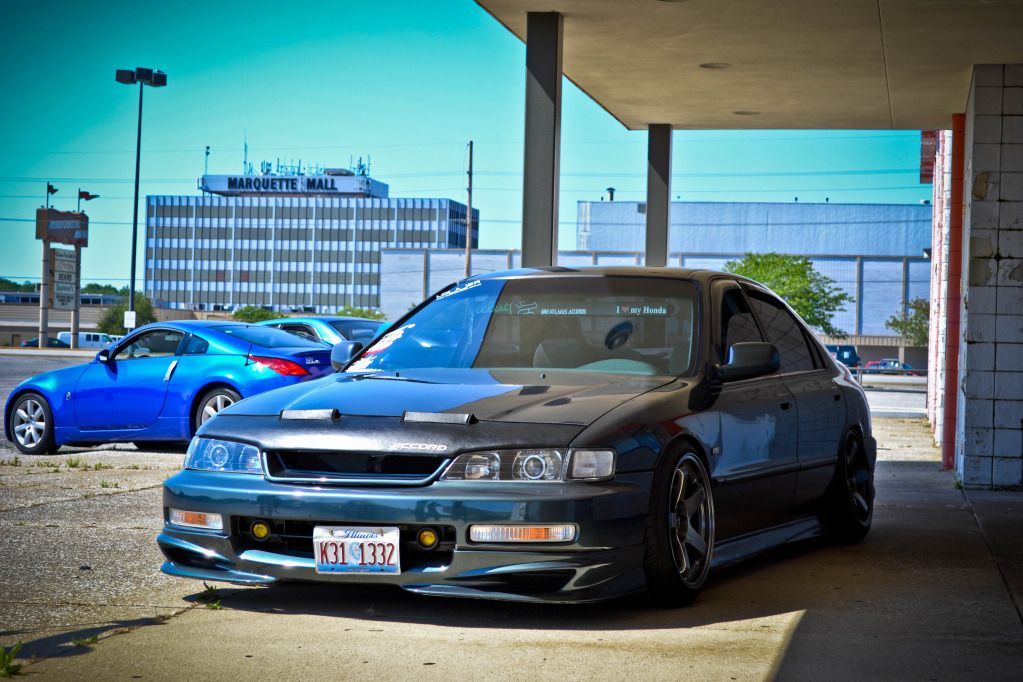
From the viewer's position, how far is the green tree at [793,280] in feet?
276

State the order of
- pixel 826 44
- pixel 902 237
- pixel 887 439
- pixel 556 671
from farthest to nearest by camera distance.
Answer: pixel 902 237 < pixel 887 439 < pixel 826 44 < pixel 556 671

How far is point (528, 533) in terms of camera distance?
512 centimetres

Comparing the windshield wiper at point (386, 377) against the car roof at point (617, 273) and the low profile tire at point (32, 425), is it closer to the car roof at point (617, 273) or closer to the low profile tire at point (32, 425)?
the car roof at point (617, 273)

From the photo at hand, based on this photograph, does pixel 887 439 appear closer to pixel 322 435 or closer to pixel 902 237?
pixel 322 435

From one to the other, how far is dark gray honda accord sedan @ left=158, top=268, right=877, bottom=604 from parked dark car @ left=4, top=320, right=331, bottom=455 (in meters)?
6.51

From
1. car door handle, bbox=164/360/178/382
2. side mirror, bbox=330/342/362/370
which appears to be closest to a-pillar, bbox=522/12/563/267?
car door handle, bbox=164/360/178/382

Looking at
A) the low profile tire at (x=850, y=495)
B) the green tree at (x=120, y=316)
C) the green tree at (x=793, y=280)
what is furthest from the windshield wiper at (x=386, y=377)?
the green tree at (x=120, y=316)

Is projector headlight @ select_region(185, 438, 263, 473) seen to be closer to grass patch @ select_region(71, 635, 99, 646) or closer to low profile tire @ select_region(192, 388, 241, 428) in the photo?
grass patch @ select_region(71, 635, 99, 646)

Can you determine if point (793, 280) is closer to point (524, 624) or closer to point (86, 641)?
point (524, 624)

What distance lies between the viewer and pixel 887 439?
17938 millimetres

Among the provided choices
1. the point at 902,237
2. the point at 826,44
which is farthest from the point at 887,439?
the point at 902,237

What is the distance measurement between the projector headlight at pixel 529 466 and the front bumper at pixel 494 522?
0.15ft

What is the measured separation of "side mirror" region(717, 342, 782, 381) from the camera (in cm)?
625

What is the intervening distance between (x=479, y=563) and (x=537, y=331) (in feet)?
5.61
